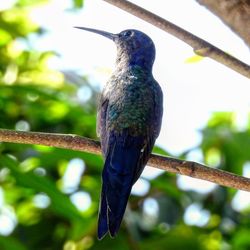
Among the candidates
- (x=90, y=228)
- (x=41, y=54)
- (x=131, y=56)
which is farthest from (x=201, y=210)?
(x=131, y=56)

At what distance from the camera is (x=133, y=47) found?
13.0ft

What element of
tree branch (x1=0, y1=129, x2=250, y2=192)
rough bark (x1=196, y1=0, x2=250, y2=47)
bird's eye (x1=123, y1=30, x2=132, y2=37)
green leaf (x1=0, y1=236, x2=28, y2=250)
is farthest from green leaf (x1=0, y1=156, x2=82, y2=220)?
rough bark (x1=196, y1=0, x2=250, y2=47)

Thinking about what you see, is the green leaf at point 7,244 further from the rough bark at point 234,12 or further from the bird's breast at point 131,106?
the rough bark at point 234,12

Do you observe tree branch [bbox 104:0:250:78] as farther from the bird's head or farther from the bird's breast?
the bird's head

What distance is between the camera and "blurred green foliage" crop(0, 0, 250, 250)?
4914 millimetres

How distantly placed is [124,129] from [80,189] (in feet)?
6.58

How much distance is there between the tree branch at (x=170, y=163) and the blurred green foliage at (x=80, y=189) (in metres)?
1.94

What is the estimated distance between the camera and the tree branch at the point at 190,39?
8.71 feet

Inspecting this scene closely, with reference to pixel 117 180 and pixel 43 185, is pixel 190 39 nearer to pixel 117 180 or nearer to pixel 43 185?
pixel 117 180

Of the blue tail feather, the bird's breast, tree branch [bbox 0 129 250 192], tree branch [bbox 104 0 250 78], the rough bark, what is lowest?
the blue tail feather

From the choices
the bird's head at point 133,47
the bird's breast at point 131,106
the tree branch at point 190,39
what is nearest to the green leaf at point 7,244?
the bird's head at point 133,47

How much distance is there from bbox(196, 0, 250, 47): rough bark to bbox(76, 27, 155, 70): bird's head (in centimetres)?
117

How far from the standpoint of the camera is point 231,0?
261 centimetres

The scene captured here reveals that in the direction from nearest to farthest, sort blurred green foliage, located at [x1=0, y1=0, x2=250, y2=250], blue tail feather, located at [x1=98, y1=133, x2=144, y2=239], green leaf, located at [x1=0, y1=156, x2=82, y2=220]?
blue tail feather, located at [x1=98, y1=133, x2=144, y2=239], green leaf, located at [x1=0, y1=156, x2=82, y2=220], blurred green foliage, located at [x1=0, y1=0, x2=250, y2=250]
